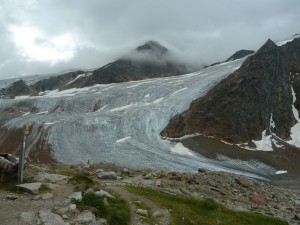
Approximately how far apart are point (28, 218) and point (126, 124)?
8680 cm

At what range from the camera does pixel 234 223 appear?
22031 mm

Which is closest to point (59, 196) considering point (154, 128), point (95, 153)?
point (95, 153)

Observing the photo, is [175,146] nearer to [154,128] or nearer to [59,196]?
[154,128]

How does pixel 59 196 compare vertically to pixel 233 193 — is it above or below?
above

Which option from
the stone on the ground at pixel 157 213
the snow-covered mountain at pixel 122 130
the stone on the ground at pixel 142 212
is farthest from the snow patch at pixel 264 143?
the stone on the ground at pixel 142 212

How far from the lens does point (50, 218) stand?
59.2 feet

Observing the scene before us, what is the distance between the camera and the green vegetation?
62.4 ft

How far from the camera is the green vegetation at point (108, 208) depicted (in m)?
19.0

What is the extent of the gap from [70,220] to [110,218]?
1.80 m

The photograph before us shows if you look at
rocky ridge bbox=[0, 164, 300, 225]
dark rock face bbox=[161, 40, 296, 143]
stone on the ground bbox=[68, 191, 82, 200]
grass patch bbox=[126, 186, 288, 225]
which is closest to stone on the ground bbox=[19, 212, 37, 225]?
rocky ridge bbox=[0, 164, 300, 225]

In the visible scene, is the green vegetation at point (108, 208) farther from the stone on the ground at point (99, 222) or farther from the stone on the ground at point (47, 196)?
the stone on the ground at point (47, 196)

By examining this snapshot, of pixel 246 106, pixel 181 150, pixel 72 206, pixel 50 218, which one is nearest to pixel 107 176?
pixel 72 206

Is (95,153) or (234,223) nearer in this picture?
(234,223)

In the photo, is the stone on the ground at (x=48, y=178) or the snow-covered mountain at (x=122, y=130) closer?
the stone on the ground at (x=48, y=178)
